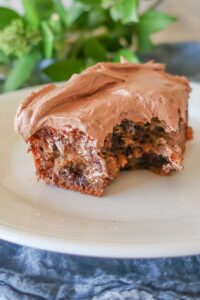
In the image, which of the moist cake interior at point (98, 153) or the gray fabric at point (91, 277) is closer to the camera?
the gray fabric at point (91, 277)

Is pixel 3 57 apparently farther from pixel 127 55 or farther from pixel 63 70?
pixel 127 55

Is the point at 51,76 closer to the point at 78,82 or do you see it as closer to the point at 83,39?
the point at 83,39

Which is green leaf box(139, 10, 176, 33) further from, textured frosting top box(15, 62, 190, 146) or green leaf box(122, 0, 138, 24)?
textured frosting top box(15, 62, 190, 146)

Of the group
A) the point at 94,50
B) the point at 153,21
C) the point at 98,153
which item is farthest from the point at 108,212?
the point at 153,21

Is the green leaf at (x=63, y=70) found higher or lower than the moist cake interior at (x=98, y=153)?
higher

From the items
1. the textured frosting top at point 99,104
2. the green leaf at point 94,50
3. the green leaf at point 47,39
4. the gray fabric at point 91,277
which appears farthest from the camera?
the green leaf at point 94,50

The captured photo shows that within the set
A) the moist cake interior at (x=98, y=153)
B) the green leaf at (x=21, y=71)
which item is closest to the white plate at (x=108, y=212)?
the moist cake interior at (x=98, y=153)

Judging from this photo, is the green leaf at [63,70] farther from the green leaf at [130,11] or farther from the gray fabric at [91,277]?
the gray fabric at [91,277]
